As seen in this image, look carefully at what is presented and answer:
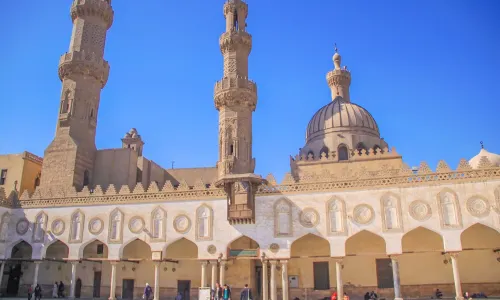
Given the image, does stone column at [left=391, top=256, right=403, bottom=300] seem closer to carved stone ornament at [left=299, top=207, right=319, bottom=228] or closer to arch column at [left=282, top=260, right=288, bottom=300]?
carved stone ornament at [left=299, top=207, right=319, bottom=228]

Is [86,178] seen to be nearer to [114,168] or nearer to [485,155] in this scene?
[114,168]

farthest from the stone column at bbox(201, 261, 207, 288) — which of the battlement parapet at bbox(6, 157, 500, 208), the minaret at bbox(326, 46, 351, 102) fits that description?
the minaret at bbox(326, 46, 351, 102)

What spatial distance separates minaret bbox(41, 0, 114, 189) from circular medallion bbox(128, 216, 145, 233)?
5.61 m

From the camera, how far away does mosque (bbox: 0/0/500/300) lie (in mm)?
20016

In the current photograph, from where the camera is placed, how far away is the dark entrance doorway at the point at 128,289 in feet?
83.3

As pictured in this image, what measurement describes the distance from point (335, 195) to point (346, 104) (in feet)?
51.1

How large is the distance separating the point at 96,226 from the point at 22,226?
5023 millimetres

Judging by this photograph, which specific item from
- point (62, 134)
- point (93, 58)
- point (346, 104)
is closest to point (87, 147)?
point (62, 134)

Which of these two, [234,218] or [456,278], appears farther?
[234,218]

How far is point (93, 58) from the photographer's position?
29.0m

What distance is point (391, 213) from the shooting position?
2005 centimetres

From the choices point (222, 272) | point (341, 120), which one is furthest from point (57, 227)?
point (341, 120)

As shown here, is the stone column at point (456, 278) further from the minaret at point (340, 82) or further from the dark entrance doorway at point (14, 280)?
the dark entrance doorway at point (14, 280)

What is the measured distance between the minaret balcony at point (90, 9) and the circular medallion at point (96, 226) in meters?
15.0
